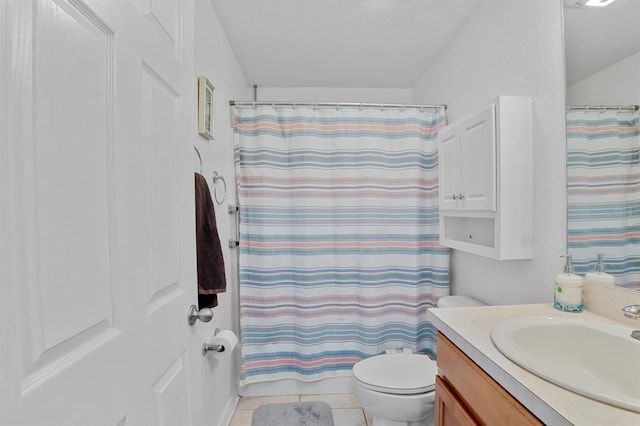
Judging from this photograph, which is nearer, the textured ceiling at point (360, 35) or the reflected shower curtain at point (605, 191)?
the reflected shower curtain at point (605, 191)

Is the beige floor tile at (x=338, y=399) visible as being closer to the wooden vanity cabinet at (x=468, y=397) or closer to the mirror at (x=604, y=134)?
the wooden vanity cabinet at (x=468, y=397)

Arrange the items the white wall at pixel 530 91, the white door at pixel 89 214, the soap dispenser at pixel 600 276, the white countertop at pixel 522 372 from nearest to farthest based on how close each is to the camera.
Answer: the white door at pixel 89 214
the white countertop at pixel 522 372
the soap dispenser at pixel 600 276
the white wall at pixel 530 91

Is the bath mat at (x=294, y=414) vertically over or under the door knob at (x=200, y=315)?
under

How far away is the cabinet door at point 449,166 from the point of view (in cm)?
164

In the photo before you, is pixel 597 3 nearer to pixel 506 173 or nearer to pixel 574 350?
pixel 506 173

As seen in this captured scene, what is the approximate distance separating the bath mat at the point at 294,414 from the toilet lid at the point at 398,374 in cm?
50

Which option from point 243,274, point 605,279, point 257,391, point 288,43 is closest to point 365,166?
point 288,43

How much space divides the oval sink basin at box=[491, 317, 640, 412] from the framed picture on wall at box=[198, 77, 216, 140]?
1.45m

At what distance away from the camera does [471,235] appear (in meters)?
1.79

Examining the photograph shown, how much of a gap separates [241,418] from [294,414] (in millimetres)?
→ 342

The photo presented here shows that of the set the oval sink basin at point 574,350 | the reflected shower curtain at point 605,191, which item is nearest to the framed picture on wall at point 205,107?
the oval sink basin at point 574,350

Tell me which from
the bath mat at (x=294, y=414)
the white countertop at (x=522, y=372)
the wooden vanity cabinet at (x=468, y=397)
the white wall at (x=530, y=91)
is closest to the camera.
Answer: the white countertop at (x=522, y=372)

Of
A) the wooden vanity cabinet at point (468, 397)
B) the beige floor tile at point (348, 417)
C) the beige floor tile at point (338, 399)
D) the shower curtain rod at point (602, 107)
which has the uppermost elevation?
the shower curtain rod at point (602, 107)

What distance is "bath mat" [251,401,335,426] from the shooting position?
1.86 m
